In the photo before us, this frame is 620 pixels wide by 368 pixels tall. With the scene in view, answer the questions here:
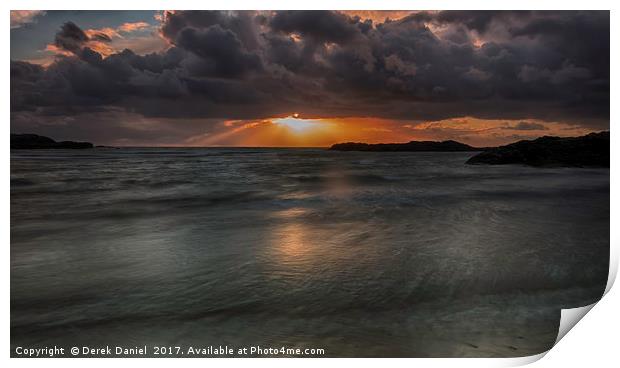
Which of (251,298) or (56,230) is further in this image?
(56,230)

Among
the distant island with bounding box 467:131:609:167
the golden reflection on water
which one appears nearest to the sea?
the golden reflection on water

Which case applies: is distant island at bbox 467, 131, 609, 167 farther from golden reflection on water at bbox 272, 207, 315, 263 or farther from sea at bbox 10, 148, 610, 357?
golden reflection on water at bbox 272, 207, 315, 263

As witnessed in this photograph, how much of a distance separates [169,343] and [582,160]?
11496mm

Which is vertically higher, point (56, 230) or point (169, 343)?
point (56, 230)

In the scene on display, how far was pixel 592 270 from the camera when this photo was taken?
4.37 metres

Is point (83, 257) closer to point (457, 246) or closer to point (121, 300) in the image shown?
point (121, 300)

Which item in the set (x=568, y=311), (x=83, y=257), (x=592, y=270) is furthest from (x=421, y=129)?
(x=83, y=257)

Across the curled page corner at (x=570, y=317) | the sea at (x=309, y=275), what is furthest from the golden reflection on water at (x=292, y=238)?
the curled page corner at (x=570, y=317)

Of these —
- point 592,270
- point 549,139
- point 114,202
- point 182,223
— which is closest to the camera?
point 592,270

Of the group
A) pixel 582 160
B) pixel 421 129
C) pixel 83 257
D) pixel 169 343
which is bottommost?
pixel 169 343

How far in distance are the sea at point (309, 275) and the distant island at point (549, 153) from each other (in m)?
2.95

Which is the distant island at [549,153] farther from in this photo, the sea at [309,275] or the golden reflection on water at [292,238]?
the golden reflection on water at [292,238]

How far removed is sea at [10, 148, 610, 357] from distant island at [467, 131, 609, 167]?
2.95m

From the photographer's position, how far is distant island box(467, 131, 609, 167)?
10.1 meters
